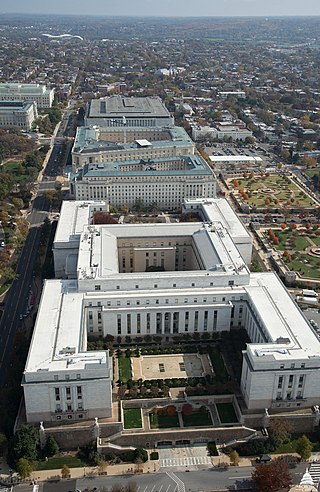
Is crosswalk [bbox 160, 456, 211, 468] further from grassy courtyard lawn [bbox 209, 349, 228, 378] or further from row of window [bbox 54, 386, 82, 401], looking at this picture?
grassy courtyard lawn [bbox 209, 349, 228, 378]

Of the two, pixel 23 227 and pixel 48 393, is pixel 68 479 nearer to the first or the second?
pixel 48 393

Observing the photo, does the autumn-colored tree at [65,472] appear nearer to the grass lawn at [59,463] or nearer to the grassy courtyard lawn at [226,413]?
the grass lawn at [59,463]

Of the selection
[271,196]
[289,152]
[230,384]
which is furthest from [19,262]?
[289,152]

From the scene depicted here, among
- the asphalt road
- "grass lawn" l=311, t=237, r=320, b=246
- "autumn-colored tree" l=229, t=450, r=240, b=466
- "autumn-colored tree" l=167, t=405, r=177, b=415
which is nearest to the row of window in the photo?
"autumn-colored tree" l=167, t=405, r=177, b=415

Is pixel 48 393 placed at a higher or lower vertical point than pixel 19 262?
higher

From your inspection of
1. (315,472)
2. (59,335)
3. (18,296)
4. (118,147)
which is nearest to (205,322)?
(59,335)
